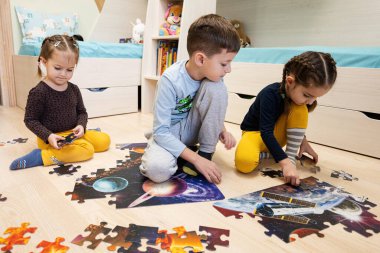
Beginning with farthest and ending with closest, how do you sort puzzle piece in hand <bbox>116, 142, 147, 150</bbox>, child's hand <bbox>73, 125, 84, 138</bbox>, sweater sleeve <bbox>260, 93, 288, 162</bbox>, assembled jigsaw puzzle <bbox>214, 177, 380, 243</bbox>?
puzzle piece in hand <bbox>116, 142, 147, 150</bbox>
child's hand <bbox>73, 125, 84, 138</bbox>
sweater sleeve <bbox>260, 93, 288, 162</bbox>
assembled jigsaw puzzle <bbox>214, 177, 380, 243</bbox>

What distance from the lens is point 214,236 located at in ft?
2.47

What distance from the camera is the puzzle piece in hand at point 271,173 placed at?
119 centimetres

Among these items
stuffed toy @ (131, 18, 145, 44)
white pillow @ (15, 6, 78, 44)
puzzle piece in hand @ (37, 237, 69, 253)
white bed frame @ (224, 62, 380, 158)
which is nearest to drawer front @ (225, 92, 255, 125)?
white bed frame @ (224, 62, 380, 158)

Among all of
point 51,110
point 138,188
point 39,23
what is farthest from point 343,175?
point 39,23

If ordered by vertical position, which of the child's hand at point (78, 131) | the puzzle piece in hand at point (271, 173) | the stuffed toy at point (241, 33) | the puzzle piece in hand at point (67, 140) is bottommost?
the puzzle piece in hand at point (271, 173)

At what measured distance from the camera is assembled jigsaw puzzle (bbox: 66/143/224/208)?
917 mm

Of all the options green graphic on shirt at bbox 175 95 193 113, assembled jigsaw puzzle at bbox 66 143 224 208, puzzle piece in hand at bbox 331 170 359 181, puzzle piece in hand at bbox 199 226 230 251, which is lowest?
assembled jigsaw puzzle at bbox 66 143 224 208

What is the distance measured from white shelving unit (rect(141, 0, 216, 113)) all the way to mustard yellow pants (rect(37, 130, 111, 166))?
930 millimetres

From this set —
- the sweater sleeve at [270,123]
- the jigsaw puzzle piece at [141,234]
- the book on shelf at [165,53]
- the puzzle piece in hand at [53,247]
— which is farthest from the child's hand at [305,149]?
the book on shelf at [165,53]

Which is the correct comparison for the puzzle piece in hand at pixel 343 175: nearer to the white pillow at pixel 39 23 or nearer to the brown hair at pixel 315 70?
the brown hair at pixel 315 70

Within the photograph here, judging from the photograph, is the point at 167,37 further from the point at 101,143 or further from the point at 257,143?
the point at 257,143

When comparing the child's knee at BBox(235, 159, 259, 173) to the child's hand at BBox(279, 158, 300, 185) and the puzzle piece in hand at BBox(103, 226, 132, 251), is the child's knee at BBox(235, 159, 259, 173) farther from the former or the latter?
the puzzle piece in hand at BBox(103, 226, 132, 251)

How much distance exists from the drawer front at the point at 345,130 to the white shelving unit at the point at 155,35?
3.22ft

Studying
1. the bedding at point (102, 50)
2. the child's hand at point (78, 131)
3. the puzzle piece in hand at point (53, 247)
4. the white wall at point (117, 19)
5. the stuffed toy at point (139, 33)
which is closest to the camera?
the puzzle piece in hand at point (53, 247)
